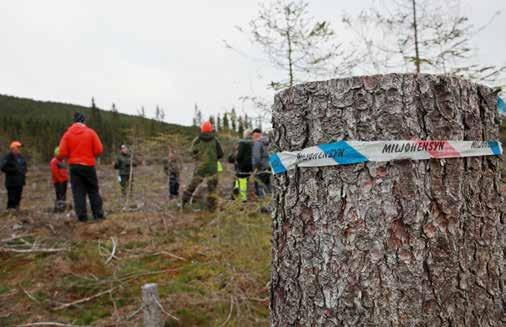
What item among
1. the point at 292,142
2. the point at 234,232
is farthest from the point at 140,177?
the point at 292,142

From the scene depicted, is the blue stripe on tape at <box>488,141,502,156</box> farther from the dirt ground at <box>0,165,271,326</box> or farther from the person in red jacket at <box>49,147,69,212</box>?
the person in red jacket at <box>49,147,69,212</box>

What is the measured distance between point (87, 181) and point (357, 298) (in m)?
6.23

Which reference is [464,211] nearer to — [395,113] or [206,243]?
[395,113]

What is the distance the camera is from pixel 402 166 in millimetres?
1007

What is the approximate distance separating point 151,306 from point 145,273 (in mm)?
1187

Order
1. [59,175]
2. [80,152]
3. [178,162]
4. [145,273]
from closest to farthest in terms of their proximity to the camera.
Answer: [145,273] < [80,152] < [178,162] < [59,175]

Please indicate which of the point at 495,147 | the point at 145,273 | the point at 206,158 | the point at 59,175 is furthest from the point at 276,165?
the point at 59,175

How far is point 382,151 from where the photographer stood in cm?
100

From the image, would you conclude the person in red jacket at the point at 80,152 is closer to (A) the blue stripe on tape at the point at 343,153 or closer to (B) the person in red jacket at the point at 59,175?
(B) the person in red jacket at the point at 59,175

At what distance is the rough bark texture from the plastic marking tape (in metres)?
0.02

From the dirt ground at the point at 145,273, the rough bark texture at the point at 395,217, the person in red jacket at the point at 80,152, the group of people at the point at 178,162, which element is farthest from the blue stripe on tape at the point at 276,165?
the person in red jacket at the point at 80,152

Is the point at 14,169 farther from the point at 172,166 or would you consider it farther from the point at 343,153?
the point at 343,153

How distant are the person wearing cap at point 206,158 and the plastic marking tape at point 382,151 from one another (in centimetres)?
530

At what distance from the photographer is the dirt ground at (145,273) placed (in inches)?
141
